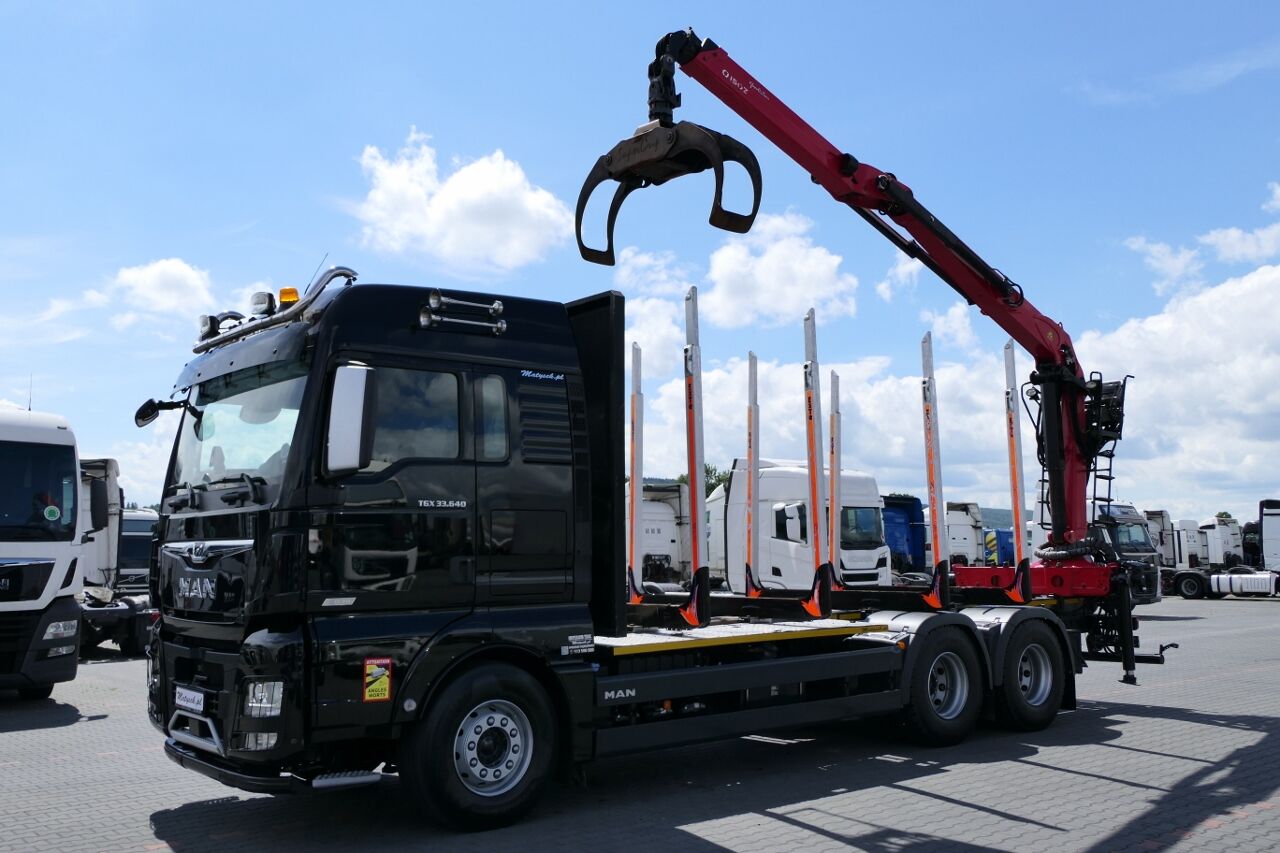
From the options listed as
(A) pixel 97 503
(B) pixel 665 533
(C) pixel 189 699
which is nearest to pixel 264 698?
(C) pixel 189 699

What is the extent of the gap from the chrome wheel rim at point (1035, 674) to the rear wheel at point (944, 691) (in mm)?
738

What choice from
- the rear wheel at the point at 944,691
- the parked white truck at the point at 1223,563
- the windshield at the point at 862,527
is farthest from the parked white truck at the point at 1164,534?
the rear wheel at the point at 944,691

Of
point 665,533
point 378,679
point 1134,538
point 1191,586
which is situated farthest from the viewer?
point 1191,586

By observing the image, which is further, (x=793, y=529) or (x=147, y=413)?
(x=793, y=529)

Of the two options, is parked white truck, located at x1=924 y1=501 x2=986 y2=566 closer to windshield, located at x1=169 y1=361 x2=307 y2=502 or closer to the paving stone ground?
the paving stone ground

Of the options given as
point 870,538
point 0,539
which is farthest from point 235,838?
point 870,538

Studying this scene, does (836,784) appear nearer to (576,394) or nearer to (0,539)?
(576,394)

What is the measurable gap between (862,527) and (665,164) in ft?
46.4

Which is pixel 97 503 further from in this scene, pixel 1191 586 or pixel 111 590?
pixel 1191 586

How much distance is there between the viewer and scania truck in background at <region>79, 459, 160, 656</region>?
674 inches

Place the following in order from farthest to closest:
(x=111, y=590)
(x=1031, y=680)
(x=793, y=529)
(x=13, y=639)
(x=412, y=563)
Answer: (x=793, y=529), (x=111, y=590), (x=13, y=639), (x=1031, y=680), (x=412, y=563)

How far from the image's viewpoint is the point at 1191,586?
36438 mm

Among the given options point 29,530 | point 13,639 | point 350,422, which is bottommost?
point 13,639

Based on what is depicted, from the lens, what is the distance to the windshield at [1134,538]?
1074 inches
